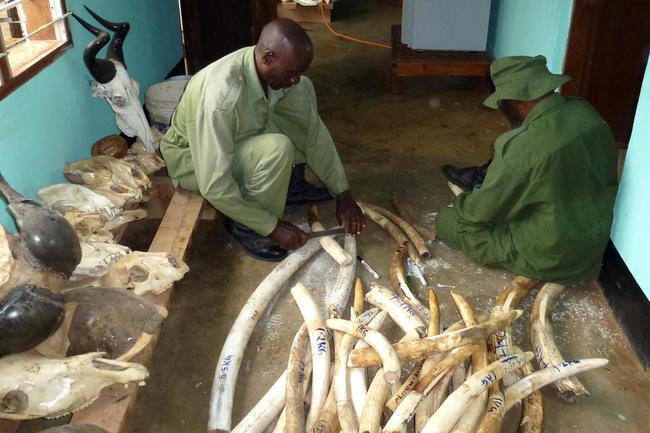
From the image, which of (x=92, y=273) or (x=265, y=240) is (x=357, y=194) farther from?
(x=92, y=273)

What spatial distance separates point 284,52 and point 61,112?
1.29m

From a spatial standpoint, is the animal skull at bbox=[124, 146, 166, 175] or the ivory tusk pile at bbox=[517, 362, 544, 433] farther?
the animal skull at bbox=[124, 146, 166, 175]

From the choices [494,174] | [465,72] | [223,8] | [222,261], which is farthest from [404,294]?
[223,8]

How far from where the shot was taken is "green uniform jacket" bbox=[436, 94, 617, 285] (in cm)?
255

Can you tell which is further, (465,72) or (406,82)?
(406,82)

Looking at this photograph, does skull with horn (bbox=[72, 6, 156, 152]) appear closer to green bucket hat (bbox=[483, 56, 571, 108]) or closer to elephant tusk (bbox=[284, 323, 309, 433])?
elephant tusk (bbox=[284, 323, 309, 433])

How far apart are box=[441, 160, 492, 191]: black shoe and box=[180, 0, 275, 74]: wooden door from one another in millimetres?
2377

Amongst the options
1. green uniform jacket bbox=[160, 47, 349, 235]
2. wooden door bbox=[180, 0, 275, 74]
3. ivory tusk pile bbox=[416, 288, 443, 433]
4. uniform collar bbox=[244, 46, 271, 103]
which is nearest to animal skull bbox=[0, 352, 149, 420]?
ivory tusk pile bbox=[416, 288, 443, 433]

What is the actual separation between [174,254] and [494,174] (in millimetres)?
1550

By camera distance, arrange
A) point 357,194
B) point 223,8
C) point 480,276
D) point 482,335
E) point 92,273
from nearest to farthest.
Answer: point 482,335, point 92,273, point 480,276, point 357,194, point 223,8

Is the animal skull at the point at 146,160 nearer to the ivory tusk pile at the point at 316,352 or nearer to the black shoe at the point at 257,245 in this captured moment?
the black shoe at the point at 257,245

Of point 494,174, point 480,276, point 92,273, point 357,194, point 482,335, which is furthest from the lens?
point 357,194

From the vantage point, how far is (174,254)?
8.80ft

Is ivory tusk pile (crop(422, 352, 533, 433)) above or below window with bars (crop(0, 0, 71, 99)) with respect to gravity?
below
